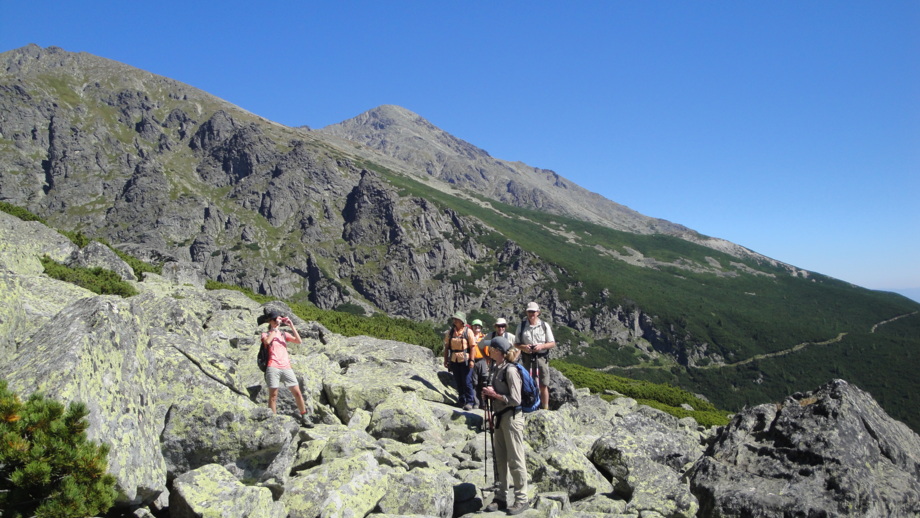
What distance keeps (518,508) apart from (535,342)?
568cm

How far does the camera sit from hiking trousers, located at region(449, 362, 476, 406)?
15.4m

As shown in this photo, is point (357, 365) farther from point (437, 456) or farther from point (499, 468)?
point (499, 468)

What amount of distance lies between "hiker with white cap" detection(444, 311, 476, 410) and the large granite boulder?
6960mm

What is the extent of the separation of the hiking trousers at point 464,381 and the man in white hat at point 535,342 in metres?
2.37

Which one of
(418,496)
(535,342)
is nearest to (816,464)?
(535,342)

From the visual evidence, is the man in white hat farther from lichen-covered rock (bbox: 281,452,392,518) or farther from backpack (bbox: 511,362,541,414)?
lichen-covered rock (bbox: 281,452,392,518)

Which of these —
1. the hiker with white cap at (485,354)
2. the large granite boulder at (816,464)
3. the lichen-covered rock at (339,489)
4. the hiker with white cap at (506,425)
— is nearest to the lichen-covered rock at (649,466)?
the large granite boulder at (816,464)

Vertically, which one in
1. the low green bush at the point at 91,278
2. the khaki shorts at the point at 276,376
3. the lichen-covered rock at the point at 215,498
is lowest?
the low green bush at the point at 91,278

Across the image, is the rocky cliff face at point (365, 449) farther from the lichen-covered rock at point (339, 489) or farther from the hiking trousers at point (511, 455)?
the hiking trousers at point (511, 455)

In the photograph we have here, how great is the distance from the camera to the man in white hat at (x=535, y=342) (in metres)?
13.2

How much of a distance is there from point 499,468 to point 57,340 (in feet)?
22.7

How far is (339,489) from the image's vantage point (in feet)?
24.5

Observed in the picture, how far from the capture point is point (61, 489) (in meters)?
5.20

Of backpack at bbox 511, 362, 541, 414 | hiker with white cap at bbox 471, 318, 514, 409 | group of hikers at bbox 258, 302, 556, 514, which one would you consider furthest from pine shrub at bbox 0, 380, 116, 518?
hiker with white cap at bbox 471, 318, 514, 409
